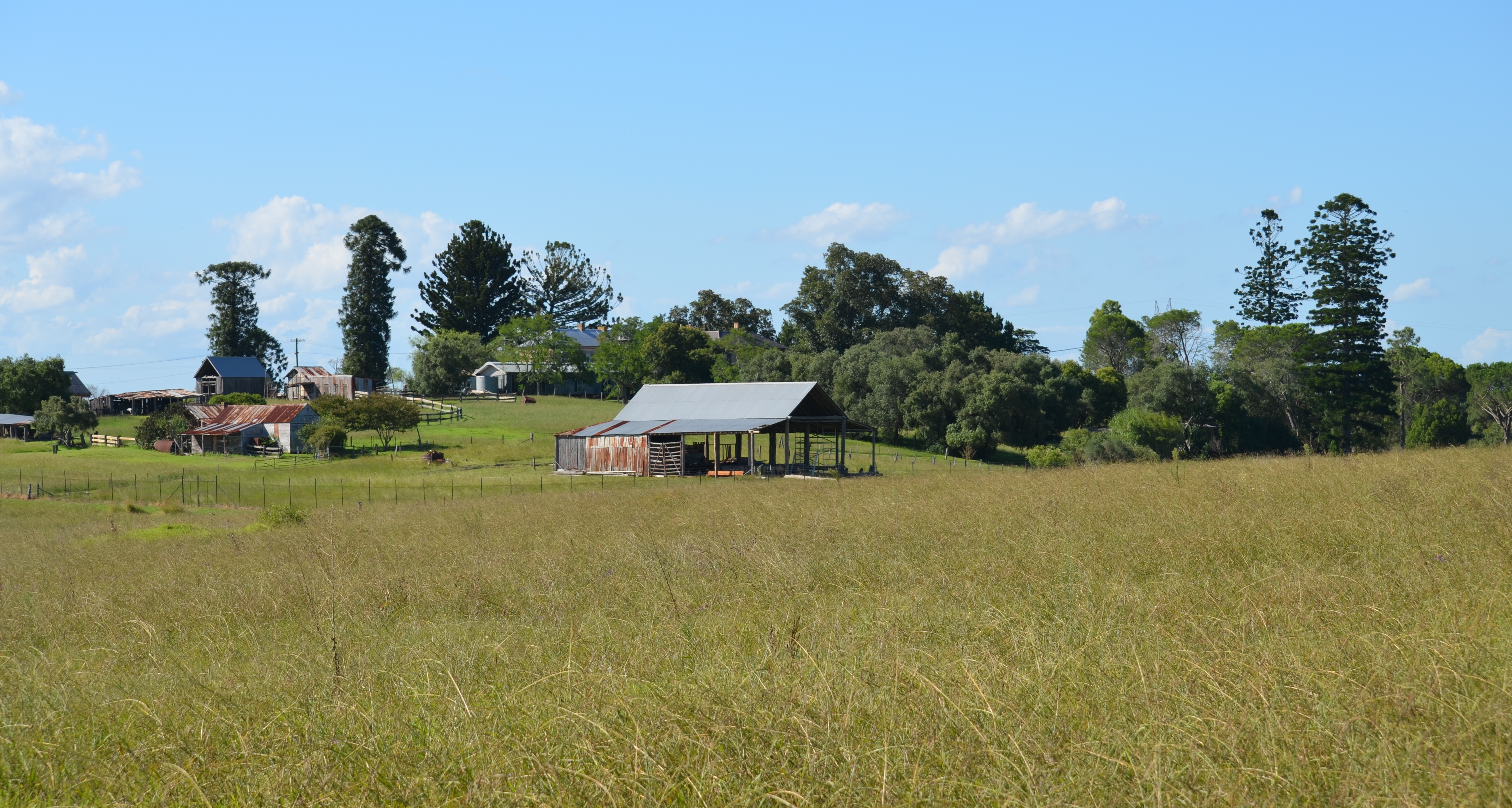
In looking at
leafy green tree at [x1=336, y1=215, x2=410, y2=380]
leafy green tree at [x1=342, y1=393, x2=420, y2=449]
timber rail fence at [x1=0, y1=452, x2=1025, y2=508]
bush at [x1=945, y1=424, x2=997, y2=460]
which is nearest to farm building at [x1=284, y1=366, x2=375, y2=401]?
leafy green tree at [x1=336, y1=215, x2=410, y2=380]

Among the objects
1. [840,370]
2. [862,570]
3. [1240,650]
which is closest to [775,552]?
[862,570]

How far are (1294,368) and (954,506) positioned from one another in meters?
56.9

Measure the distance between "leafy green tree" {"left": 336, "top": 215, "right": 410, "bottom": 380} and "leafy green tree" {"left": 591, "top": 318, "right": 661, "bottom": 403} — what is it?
68.9 feet

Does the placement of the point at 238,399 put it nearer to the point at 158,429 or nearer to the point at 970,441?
the point at 158,429

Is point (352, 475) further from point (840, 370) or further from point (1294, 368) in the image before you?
point (1294, 368)

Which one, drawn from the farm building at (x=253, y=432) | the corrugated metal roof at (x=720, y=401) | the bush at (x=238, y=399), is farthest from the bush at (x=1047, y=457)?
the bush at (x=238, y=399)

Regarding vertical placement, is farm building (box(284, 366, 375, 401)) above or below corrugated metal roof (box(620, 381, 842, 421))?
above

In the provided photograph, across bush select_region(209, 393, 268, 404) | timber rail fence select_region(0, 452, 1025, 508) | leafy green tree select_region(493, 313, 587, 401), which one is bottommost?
timber rail fence select_region(0, 452, 1025, 508)

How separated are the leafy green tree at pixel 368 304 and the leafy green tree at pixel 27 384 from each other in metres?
22.7

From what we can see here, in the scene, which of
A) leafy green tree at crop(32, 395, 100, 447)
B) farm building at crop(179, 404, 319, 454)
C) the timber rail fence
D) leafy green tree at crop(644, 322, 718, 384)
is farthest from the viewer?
leafy green tree at crop(644, 322, 718, 384)

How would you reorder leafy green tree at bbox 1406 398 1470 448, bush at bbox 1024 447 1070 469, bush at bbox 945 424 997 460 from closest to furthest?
1. bush at bbox 1024 447 1070 469
2. leafy green tree at bbox 1406 398 1470 448
3. bush at bbox 945 424 997 460

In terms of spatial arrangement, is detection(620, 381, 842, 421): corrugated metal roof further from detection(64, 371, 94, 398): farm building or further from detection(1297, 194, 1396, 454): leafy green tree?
detection(64, 371, 94, 398): farm building

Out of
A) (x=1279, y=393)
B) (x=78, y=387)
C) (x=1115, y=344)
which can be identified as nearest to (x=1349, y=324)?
(x=1279, y=393)

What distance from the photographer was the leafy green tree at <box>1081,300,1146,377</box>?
274 ft
